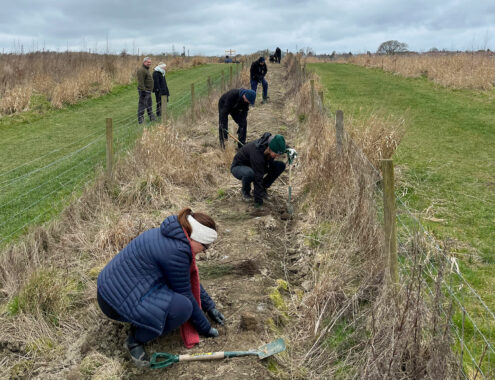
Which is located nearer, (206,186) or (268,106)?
(206,186)

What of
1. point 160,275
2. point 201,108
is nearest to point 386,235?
point 160,275

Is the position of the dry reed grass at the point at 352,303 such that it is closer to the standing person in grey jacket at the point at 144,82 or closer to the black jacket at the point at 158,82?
the standing person in grey jacket at the point at 144,82

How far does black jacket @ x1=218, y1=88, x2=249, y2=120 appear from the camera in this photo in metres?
7.73

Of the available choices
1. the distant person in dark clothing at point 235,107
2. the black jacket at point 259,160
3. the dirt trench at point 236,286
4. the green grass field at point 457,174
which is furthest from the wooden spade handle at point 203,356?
the distant person in dark clothing at point 235,107

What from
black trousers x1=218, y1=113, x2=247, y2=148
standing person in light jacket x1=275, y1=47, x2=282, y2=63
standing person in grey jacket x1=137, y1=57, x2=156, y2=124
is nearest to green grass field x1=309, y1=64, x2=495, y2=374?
black trousers x1=218, y1=113, x2=247, y2=148

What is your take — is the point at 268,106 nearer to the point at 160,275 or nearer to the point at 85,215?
the point at 85,215

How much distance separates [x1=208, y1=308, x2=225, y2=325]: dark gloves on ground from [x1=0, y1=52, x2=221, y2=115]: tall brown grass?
466 inches

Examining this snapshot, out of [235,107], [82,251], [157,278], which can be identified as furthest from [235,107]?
[157,278]

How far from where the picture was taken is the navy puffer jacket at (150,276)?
9.48ft

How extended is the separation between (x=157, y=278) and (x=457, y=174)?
18.7ft

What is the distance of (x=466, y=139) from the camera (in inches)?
376

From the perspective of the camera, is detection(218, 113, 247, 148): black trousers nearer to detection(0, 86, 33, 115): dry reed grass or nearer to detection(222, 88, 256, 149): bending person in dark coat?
detection(222, 88, 256, 149): bending person in dark coat

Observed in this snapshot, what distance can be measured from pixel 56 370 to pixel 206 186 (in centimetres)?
387

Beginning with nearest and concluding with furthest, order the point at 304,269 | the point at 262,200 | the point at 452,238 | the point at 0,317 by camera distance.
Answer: the point at 0,317
the point at 304,269
the point at 452,238
the point at 262,200
